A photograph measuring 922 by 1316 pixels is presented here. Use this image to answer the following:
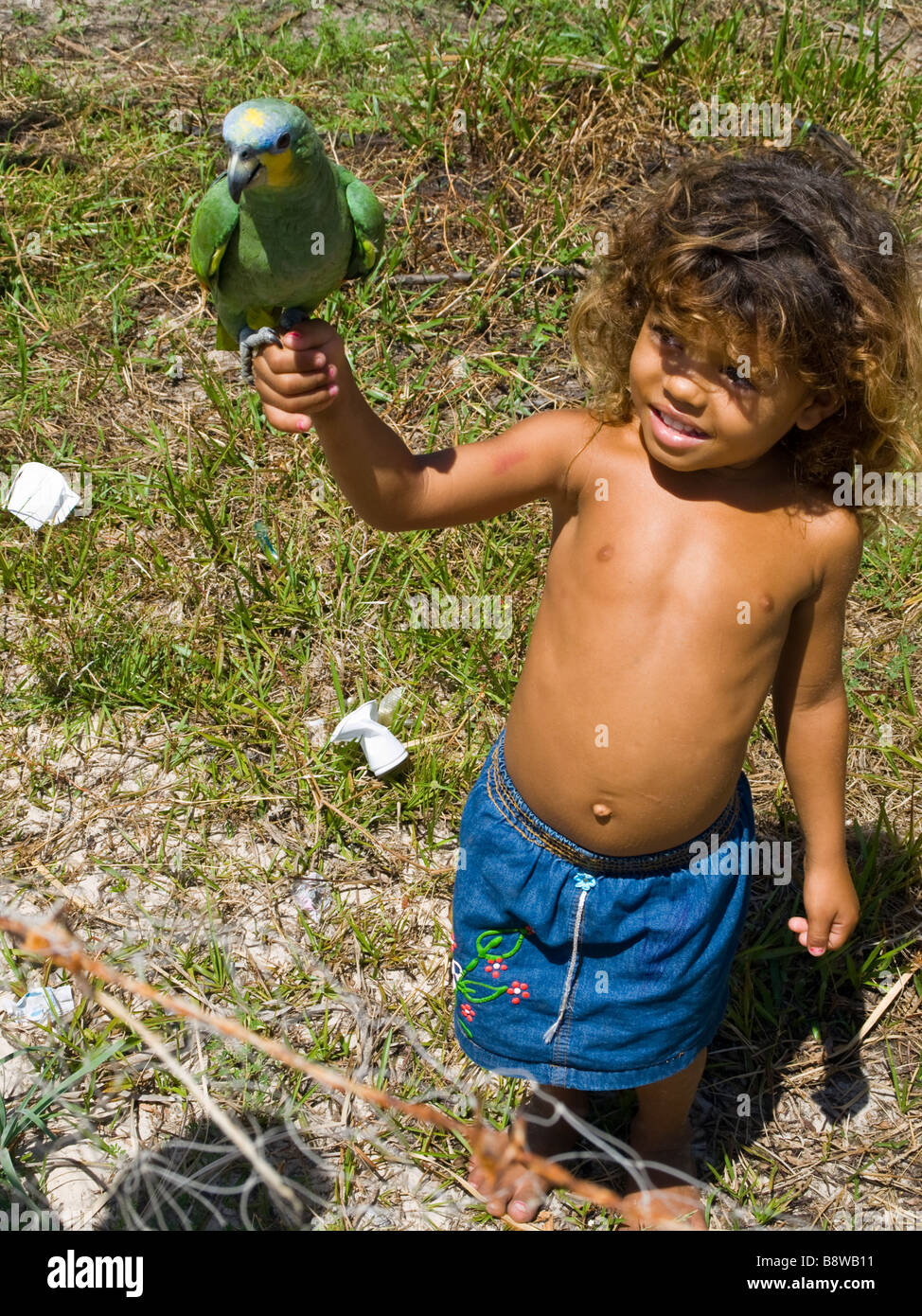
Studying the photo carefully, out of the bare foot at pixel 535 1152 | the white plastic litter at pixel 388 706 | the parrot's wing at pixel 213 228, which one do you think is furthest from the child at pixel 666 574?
the white plastic litter at pixel 388 706

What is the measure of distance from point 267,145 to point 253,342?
0.27m

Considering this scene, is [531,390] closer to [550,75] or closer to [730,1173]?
[550,75]

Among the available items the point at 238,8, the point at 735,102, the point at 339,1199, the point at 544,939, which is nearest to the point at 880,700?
the point at 544,939

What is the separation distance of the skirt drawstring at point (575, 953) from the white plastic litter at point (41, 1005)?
97cm

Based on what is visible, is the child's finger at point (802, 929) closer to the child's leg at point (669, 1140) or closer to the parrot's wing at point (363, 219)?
the child's leg at point (669, 1140)

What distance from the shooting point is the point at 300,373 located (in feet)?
4.83

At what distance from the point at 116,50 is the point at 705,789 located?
3.37 meters

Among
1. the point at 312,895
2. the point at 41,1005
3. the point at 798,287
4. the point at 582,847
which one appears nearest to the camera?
the point at 798,287

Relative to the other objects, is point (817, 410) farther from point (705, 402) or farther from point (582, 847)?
point (582, 847)

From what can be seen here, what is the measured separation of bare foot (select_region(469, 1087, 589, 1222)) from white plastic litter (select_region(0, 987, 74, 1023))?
834 millimetres

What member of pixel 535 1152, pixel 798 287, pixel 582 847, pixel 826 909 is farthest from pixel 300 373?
pixel 535 1152

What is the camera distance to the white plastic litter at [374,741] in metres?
2.57

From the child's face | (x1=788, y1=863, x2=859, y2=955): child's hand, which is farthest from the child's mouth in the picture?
(x1=788, y1=863, x2=859, y2=955): child's hand

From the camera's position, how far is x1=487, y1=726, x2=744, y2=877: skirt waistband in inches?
70.4
